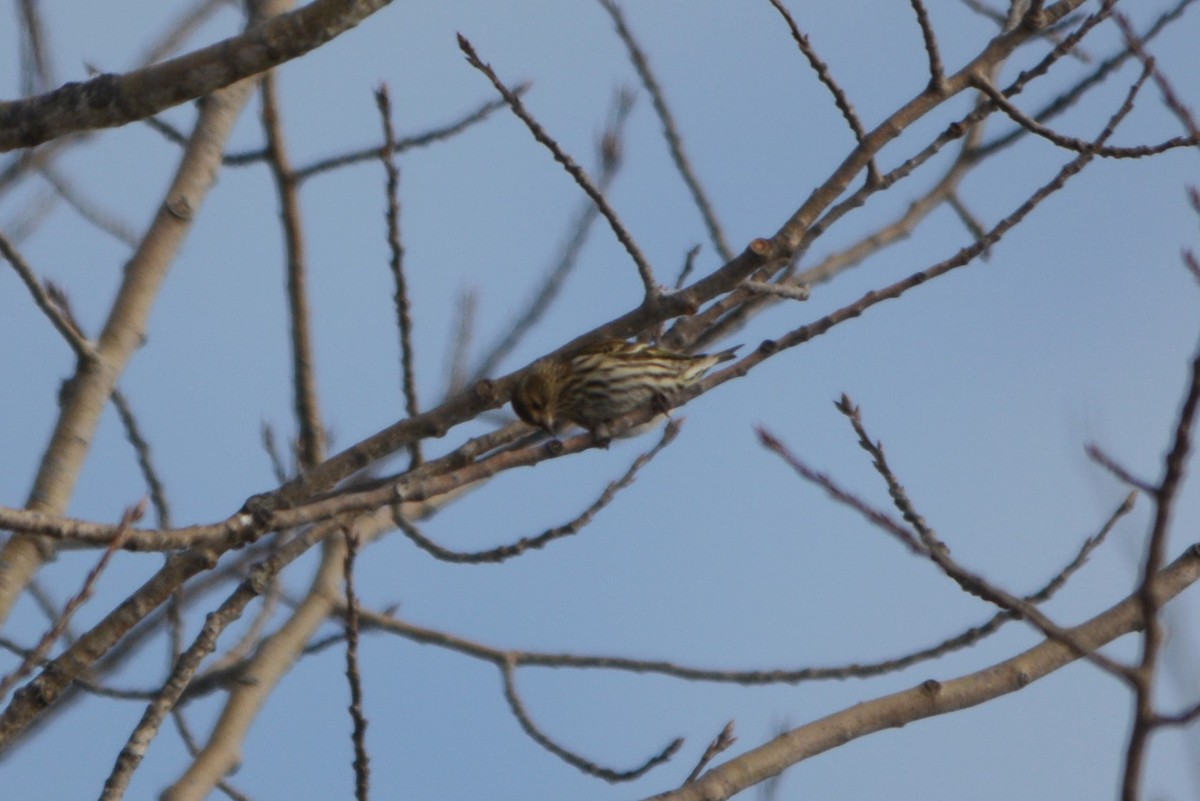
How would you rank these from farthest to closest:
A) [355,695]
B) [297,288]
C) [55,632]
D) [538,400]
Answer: [538,400]
[297,288]
[355,695]
[55,632]

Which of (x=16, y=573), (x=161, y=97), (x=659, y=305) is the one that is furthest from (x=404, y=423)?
(x=16, y=573)

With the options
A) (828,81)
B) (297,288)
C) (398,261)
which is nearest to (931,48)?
(828,81)

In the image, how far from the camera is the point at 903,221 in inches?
238

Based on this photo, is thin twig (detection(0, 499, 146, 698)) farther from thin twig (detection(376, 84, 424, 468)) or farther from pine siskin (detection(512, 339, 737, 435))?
pine siskin (detection(512, 339, 737, 435))

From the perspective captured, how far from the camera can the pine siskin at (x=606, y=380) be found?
5430mm

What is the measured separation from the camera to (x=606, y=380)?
19.2 ft

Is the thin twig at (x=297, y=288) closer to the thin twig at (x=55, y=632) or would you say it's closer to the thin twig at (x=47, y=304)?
the thin twig at (x=47, y=304)

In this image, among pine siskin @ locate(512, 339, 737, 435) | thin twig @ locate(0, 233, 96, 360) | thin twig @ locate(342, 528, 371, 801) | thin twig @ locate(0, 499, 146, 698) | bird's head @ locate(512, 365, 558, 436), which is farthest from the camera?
pine siskin @ locate(512, 339, 737, 435)

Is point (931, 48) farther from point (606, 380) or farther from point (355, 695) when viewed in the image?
point (606, 380)

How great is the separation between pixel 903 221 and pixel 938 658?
2.61 m

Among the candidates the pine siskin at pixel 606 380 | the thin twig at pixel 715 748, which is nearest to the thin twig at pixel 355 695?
the thin twig at pixel 715 748

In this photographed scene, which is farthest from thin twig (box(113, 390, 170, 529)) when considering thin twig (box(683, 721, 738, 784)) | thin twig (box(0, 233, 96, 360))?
thin twig (box(683, 721, 738, 784))

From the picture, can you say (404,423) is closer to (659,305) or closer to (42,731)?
(659,305)

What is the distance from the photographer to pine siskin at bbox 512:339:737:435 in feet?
17.8
